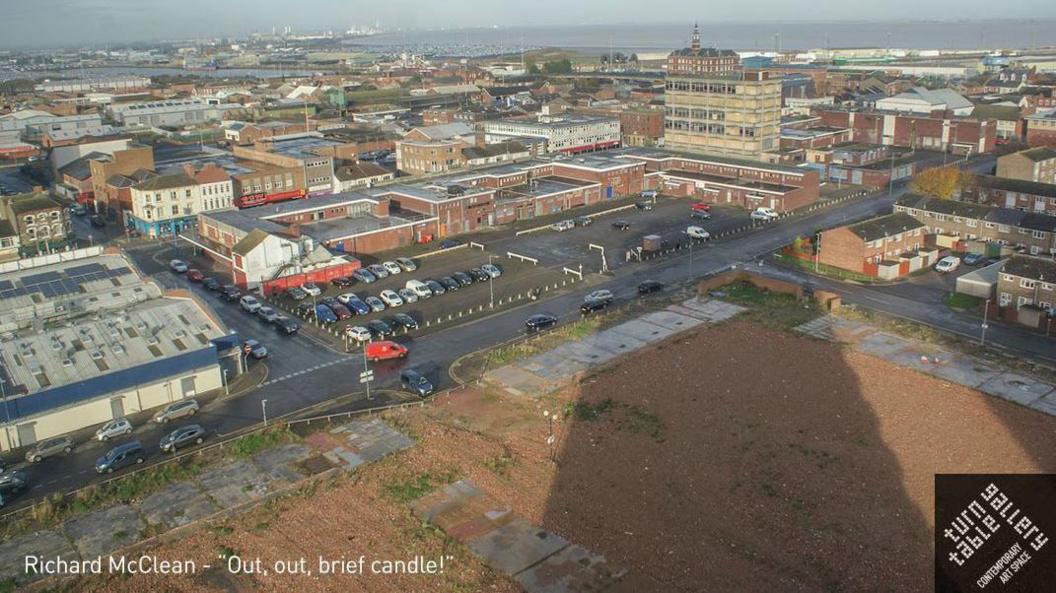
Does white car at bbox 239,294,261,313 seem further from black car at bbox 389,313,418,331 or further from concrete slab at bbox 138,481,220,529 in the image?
concrete slab at bbox 138,481,220,529

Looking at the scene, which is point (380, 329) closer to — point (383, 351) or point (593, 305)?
point (383, 351)

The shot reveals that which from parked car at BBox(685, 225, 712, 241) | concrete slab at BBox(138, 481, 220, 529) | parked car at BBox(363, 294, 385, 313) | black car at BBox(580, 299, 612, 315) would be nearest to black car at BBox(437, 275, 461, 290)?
parked car at BBox(363, 294, 385, 313)

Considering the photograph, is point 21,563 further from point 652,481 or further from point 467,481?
point 652,481

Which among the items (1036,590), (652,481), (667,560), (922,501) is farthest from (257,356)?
(1036,590)

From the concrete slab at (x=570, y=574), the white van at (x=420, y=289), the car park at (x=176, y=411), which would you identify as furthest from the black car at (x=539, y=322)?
the concrete slab at (x=570, y=574)

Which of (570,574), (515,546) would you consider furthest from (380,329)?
(570,574)

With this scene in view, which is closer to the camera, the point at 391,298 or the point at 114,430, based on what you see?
the point at 114,430
